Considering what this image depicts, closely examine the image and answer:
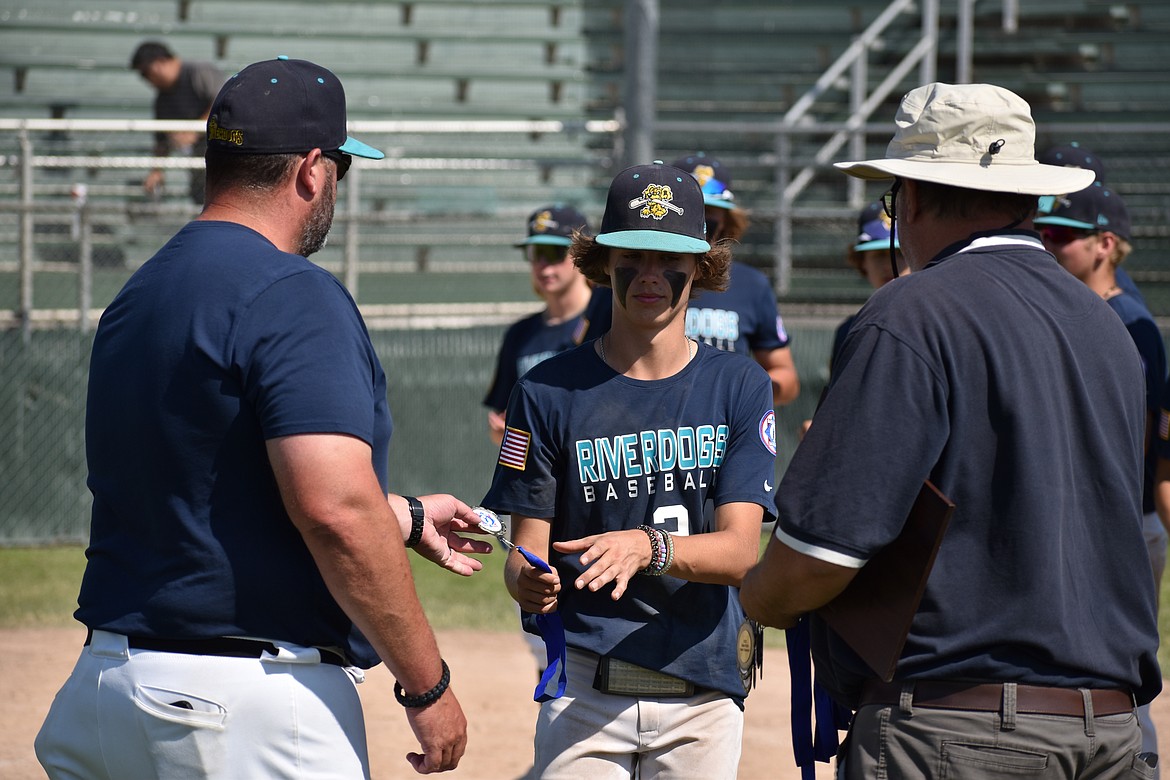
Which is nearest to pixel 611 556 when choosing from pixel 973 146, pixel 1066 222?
pixel 973 146

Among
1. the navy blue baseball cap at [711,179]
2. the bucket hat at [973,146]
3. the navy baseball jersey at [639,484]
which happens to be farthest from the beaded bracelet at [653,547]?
the navy blue baseball cap at [711,179]

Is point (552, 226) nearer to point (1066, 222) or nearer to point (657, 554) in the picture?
point (1066, 222)

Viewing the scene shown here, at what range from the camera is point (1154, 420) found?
464 cm

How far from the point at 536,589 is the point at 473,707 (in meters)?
3.37

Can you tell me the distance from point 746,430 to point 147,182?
941 centimetres

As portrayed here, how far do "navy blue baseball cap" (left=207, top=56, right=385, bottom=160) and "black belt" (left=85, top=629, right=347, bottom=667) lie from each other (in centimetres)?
95

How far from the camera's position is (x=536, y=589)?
3021 millimetres

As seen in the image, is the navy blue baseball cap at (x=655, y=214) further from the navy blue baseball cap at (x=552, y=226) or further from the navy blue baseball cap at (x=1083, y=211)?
the navy blue baseball cap at (x=552, y=226)

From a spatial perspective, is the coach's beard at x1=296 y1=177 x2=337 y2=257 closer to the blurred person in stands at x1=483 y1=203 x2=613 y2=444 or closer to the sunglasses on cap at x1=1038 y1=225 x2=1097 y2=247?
the sunglasses on cap at x1=1038 y1=225 x2=1097 y2=247

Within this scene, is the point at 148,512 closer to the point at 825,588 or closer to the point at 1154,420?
the point at 825,588

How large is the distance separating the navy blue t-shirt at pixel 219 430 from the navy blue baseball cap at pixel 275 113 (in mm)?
204

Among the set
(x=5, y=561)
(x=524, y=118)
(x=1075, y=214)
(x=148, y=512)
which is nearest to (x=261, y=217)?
(x=148, y=512)

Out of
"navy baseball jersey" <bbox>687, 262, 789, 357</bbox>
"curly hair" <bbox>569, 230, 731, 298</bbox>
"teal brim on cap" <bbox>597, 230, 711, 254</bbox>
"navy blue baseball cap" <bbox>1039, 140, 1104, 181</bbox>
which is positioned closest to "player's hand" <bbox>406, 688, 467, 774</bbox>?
"teal brim on cap" <bbox>597, 230, 711, 254</bbox>

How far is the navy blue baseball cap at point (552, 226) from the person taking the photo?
20.5 feet
